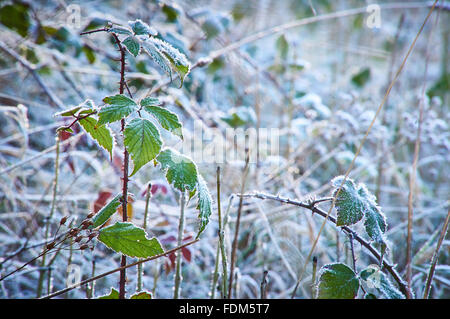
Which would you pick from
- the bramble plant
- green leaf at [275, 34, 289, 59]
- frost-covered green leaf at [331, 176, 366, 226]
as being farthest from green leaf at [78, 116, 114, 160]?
green leaf at [275, 34, 289, 59]

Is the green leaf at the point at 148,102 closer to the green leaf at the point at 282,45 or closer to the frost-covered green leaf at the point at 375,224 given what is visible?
the frost-covered green leaf at the point at 375,224

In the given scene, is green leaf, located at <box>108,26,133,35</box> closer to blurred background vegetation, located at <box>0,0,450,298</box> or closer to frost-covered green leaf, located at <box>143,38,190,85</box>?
frost-covered green leaf, located at <box>143,38,190,85</box>

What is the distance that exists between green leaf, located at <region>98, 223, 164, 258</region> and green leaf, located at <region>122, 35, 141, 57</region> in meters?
0.24

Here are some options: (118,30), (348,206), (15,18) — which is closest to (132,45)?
(118,30)

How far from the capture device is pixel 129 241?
0.53m

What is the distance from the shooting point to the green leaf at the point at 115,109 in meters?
0.48

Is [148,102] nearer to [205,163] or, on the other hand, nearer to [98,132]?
[98,132]

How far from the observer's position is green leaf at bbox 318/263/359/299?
0.54m

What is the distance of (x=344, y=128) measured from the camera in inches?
54.9

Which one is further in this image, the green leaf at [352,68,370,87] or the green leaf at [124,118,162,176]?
the green leaf at [352,68,370,87]

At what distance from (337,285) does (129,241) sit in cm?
31

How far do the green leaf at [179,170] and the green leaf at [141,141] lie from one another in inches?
1.6

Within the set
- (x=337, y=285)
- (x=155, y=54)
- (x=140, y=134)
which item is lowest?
(x=337, y=285)
